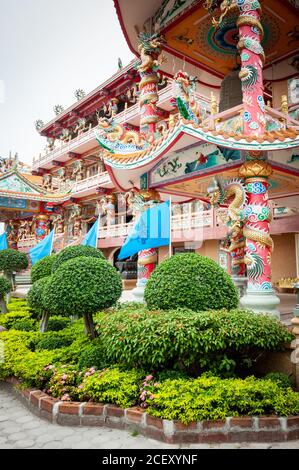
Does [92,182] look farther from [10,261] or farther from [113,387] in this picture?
[113,387]

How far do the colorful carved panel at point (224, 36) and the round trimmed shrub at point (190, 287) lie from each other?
5.29m

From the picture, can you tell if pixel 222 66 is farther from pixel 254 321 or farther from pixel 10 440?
pixel 10 440

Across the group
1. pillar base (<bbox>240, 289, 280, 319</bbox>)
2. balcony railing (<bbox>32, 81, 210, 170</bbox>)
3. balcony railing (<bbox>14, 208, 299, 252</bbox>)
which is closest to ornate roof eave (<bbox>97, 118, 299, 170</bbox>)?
balcony railing (<bbox>14, 208, 299, 252</bbox>)

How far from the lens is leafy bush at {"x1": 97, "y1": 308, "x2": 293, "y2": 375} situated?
448 centimetres

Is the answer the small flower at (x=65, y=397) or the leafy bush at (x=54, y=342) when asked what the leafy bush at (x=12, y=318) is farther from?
the small flower at (x=65, y=397)

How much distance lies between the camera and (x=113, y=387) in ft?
15.0

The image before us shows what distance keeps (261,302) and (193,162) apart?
316 centimetres

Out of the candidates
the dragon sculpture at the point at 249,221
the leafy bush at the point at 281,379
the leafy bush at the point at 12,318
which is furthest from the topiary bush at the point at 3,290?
the leafy bush at the point at 281,379

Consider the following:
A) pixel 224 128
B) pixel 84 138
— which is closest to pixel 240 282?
pixel 224 128

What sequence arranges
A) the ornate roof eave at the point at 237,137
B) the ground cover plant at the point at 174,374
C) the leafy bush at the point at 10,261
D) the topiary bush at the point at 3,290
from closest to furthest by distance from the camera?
the ground cover plant at the point at 174,374 < the ornate roof eave at the point at 237,137 < the topiary bush at the point at 3,290 < the leafy bush at the point at 10,261

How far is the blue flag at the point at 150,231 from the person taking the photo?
7887 mm

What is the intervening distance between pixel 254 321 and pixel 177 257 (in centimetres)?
155
